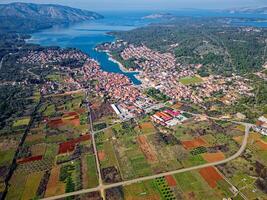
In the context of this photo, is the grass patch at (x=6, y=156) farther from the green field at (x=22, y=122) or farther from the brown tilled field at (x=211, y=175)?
the brown tilled field at (x=211, y=175)

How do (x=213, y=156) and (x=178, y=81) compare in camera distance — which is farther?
(x=178, y=81)

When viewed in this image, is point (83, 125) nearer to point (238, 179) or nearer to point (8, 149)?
point (8, 149)

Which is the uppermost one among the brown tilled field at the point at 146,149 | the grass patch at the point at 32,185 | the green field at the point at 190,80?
the brown tilled field at the point at 146,149

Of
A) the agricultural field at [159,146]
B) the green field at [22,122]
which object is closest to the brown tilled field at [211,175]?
the agricultural field at [159,146]

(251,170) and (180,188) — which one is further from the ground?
(251,170)

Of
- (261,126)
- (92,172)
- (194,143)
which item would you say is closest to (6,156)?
(92,172)

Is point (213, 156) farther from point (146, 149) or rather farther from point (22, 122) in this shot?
point (22, 122)

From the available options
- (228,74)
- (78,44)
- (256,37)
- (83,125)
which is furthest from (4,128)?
(256,37)
